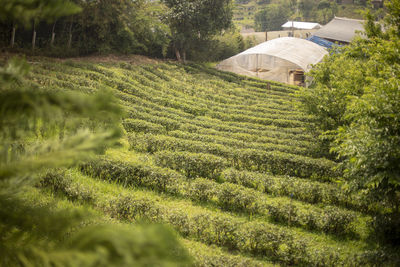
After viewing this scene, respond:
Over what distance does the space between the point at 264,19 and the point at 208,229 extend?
7667 centimetres

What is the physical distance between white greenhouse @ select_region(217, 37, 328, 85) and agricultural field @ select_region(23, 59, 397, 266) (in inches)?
502

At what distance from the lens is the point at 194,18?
3133cm

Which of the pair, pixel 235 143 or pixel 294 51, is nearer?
pixel 235 143

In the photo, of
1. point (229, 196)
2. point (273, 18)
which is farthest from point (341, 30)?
point (229, 196)

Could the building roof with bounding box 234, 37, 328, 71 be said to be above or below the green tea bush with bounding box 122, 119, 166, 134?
above

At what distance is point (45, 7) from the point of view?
1.81 m

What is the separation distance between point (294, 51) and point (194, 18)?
507 inches

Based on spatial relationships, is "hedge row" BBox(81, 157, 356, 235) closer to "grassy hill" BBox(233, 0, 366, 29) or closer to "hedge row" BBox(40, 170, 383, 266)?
"hedge row" BBox(40, 170, 383, 266)

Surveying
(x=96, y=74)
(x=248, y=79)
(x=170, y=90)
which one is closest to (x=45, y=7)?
(x=96, y=74)

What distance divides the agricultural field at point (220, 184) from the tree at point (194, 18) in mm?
12864

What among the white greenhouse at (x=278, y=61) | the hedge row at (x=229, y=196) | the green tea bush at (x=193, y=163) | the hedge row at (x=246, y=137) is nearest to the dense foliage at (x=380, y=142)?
the hedge row at (x=229, y=196)

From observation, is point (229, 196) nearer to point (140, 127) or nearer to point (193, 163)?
point (193, 163)

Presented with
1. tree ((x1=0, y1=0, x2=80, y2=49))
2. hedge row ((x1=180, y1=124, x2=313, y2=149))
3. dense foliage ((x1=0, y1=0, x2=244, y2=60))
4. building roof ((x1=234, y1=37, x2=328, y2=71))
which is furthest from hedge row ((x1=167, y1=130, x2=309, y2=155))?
building roof ((x1=234, y1=37, x2=328, y2=71))

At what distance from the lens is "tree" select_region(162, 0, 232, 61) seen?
30719mm
